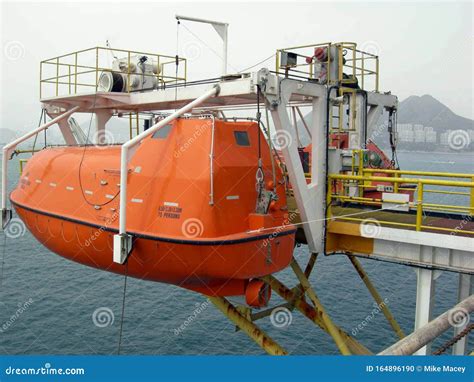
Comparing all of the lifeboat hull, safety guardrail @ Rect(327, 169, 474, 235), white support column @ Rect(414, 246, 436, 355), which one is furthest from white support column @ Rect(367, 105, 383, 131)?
the lifeboat hull

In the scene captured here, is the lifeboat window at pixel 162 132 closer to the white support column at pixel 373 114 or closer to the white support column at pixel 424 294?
the white support column at pixel 424 294

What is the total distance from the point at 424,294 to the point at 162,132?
218 inches

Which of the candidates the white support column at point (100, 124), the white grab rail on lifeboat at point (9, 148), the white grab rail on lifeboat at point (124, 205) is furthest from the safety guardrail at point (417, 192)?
the white grab rail on lifeboat at point (9, 148)

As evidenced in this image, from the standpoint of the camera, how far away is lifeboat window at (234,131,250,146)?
8633mm

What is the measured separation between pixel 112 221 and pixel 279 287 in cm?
451

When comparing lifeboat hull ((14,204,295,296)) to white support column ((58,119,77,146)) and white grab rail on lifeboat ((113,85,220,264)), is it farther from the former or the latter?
white support column ((58,119,77,146))

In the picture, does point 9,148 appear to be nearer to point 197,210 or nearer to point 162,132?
point 162,132

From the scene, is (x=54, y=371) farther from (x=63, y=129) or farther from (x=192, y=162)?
(x=63, y=129)

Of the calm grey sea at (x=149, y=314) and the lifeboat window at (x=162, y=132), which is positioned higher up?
the lifeboat window at (x=162, y=132)

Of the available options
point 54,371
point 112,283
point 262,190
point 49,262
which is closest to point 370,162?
point 262,190

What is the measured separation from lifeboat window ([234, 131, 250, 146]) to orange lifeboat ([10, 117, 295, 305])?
2 centimetres

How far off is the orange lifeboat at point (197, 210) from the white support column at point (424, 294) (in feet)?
7.91

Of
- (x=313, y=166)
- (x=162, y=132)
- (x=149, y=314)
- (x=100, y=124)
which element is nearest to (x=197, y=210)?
(x=162, y=132)

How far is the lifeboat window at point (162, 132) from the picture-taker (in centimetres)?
880
